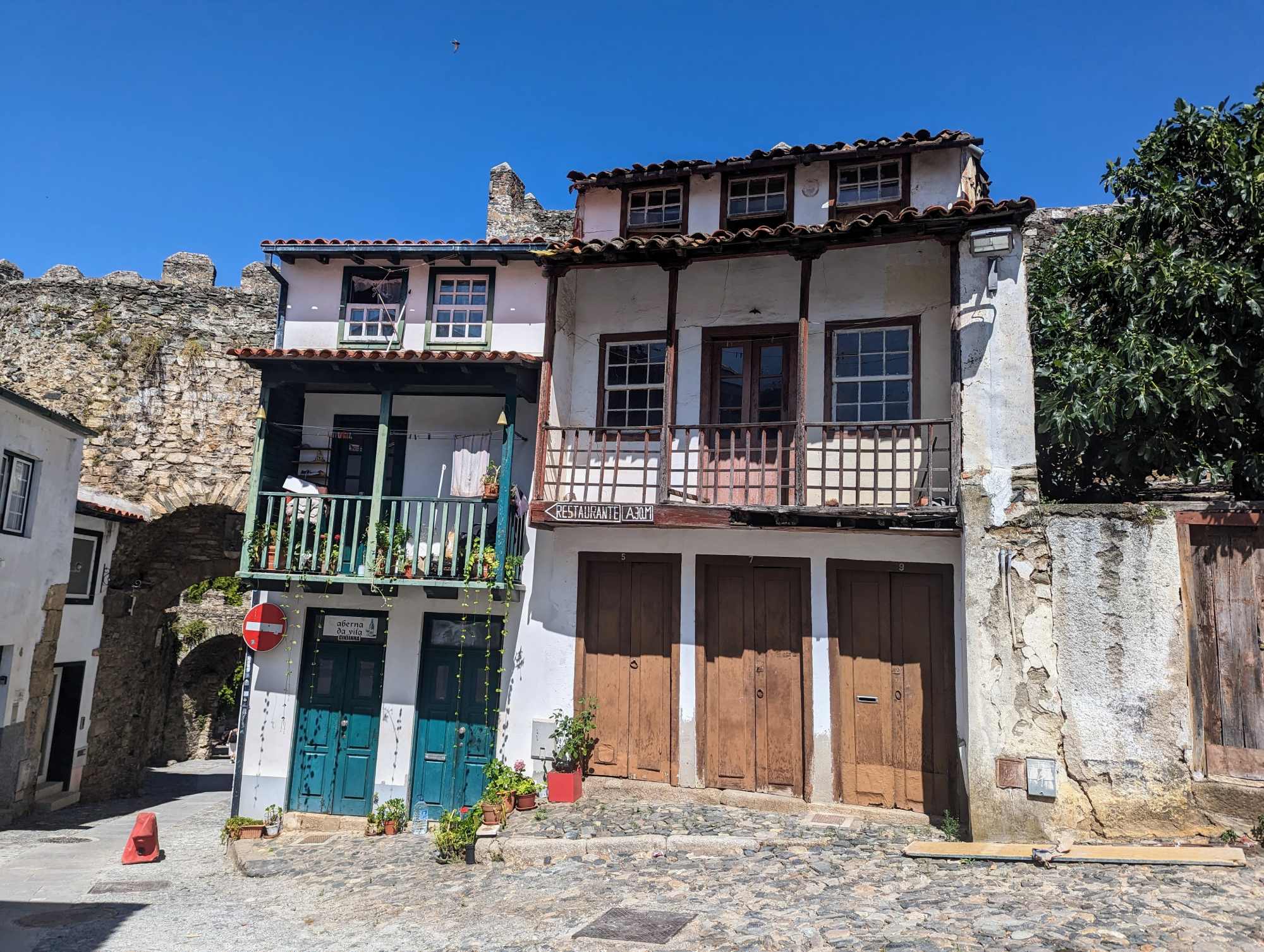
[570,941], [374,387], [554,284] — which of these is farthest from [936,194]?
[570,941]

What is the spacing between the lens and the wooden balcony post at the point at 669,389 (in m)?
9.90

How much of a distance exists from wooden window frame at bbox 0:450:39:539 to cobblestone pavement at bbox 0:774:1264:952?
5.58m

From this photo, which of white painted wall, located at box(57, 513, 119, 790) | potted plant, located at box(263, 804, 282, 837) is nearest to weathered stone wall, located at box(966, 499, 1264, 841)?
potted plant, located at box(263, 804, 282, 837)

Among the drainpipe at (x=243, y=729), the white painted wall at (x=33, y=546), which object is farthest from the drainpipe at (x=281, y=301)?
the drainpipe at (x=243, y=729)

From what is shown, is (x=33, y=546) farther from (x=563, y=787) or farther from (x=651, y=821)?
(x=651, y=821)

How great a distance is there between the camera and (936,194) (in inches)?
437

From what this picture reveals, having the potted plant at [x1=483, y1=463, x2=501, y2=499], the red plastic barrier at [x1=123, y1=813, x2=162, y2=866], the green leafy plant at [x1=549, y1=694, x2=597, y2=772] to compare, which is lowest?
the red plastic barrier at [x1=123, y1=813, x2=162, y2=866]

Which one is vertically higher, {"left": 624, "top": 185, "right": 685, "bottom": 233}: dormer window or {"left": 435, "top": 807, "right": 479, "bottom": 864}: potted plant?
{"left": 624, "top": 185, "right": 685, "bottom": 233}: dormer window

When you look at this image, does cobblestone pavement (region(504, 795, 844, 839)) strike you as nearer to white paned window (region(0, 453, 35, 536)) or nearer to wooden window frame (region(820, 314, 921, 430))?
wooden window frame (region(820, 314, 921, 430))

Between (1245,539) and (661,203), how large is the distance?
814 centimetres

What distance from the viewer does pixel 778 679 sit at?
1001 cm

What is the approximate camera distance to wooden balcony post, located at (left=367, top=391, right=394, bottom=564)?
11227 mm

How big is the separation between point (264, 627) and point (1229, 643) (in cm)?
1106

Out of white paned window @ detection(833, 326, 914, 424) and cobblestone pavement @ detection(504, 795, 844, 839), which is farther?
white paned window @ detection(833, 326, 914, 424)
